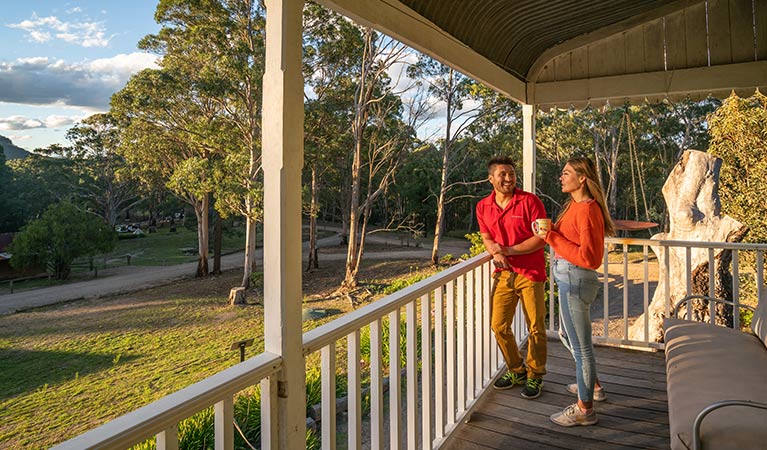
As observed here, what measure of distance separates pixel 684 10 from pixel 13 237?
85.7 feet

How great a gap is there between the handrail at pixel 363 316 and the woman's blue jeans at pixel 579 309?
55cm

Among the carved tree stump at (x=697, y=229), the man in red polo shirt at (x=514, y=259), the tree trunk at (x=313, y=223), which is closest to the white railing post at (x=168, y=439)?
the man in red polo shirt at (x=514, y=259)

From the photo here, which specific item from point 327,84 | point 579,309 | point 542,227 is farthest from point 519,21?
point 327,84

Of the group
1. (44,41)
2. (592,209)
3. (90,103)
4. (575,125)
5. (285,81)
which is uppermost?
(44,41)

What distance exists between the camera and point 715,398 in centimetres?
151

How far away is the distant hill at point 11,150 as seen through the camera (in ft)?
73.2

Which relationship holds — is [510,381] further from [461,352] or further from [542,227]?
[542,227]

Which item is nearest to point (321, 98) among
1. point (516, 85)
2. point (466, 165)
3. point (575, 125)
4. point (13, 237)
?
point (466, 165)

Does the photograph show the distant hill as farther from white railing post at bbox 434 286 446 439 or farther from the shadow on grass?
white railing post at bbox 434 286 446 439

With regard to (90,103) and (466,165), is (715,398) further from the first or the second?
(90,103)

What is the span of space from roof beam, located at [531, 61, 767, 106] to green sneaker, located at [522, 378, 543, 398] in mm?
2226

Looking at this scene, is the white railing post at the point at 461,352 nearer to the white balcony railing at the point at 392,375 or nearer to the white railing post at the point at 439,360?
the white balcony railing at the point at 392,375

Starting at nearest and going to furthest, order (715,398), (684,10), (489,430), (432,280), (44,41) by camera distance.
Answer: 1. (715,398)
2. (432,280)
3. (489,430)
4. (684,10)
5. (44,41)

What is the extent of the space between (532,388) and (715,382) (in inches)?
43.5
